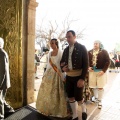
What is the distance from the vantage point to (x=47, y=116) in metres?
4.43

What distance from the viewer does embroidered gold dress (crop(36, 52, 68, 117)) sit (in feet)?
14.3

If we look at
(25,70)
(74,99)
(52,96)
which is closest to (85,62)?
(74,99)

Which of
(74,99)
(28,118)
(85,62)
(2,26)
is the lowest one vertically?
(28,118)

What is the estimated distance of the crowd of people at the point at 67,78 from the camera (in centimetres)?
396

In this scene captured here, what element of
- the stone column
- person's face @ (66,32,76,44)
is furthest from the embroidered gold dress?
the stone column

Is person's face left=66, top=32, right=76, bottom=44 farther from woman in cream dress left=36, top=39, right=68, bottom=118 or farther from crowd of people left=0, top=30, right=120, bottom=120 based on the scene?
woman in cream dress left=36, top=39, right=68, bottom=118

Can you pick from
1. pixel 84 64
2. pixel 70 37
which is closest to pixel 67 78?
pixel 84 64

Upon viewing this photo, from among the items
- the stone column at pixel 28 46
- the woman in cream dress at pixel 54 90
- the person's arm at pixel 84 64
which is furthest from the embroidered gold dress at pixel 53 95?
the stone column at pixel 28 46

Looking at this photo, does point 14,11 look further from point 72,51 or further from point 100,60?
point 100,60

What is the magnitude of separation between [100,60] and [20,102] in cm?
249

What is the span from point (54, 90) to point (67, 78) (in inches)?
19.9

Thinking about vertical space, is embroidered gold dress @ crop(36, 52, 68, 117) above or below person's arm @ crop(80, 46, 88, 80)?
below

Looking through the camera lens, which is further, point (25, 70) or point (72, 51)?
point (25, 70)

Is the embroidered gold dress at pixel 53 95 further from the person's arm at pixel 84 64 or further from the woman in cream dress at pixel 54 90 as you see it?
the person's arm at pixel 84 64
